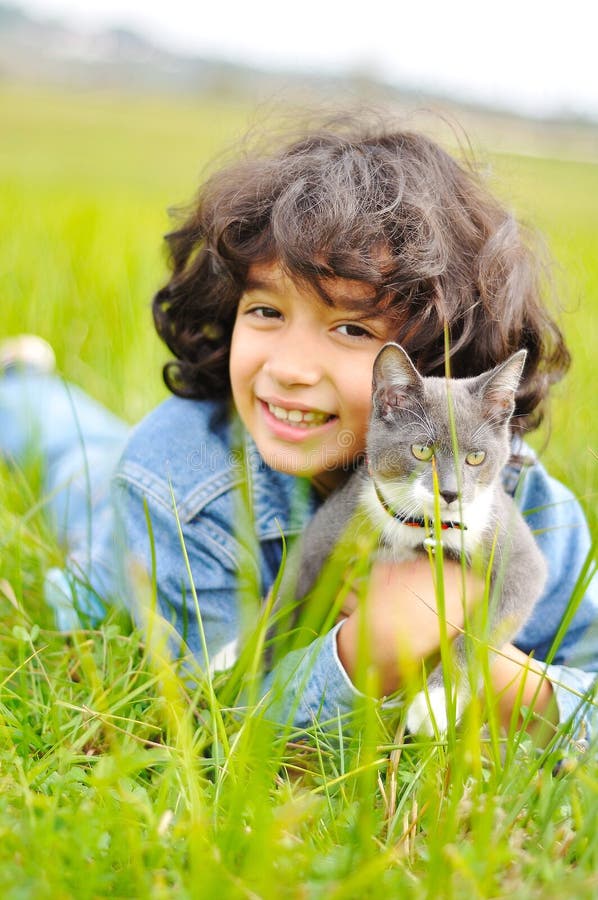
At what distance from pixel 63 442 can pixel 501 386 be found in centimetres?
181

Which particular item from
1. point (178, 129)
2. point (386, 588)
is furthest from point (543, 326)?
point (178, 129)

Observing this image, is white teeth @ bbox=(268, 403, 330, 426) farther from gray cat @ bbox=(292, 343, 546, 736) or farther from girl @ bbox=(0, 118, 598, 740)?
gray cat @ bbox=(292, 343, 546, 736)

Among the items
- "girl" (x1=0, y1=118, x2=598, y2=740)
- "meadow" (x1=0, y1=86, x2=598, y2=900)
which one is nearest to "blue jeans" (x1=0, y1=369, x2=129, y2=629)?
"meadow" (x1=0, y1=86, x2=598, y2=900)

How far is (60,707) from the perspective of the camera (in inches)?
56.8

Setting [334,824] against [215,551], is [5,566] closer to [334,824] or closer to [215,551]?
[215,551]

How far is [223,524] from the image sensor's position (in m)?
1.86

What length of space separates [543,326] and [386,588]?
0.74 meters

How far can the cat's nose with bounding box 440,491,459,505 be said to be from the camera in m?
1.38

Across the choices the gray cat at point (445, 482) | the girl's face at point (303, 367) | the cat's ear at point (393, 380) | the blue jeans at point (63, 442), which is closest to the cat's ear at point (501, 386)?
the gray cat at point (445, 482)

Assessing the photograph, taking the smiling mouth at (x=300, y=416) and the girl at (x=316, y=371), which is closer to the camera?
the girl at (x=316, y=371)

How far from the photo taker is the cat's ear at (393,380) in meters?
1.40

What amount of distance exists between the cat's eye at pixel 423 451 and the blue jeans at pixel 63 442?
3.57 feet

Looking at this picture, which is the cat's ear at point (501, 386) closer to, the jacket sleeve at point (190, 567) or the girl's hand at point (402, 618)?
the girl's hand at point (402, 618)

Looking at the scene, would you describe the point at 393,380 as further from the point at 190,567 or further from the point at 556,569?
the point at 556,569
